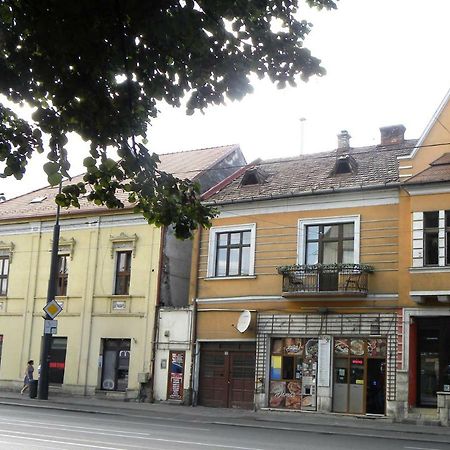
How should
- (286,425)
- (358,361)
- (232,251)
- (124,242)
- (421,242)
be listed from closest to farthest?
(286,425), (421,242), (358,361), (232,251), (124,242)

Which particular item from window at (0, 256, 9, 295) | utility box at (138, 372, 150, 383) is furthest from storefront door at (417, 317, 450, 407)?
window at (0, 256, 9, 295)

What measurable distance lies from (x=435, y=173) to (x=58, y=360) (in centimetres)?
1767

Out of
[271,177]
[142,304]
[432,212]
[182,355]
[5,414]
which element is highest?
[271,177]

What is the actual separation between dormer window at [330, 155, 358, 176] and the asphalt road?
1009 centimetres

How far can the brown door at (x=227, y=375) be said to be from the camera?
26.6 meters

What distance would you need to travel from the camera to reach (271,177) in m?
29.4

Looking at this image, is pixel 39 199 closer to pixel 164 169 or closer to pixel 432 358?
pixel 164 169

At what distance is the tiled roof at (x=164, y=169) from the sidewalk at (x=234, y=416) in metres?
8.46

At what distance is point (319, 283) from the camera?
24828 mm

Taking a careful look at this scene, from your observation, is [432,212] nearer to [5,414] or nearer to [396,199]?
[396,199]

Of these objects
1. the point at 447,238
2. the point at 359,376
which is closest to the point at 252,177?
the point at 447,238

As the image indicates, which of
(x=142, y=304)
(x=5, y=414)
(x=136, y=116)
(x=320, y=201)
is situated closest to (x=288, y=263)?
(x=320, y=201)

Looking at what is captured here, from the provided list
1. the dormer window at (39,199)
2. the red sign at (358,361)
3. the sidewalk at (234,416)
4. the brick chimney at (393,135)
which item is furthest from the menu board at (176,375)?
the dormer window at (39,199)

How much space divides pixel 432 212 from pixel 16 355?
1951 cm
